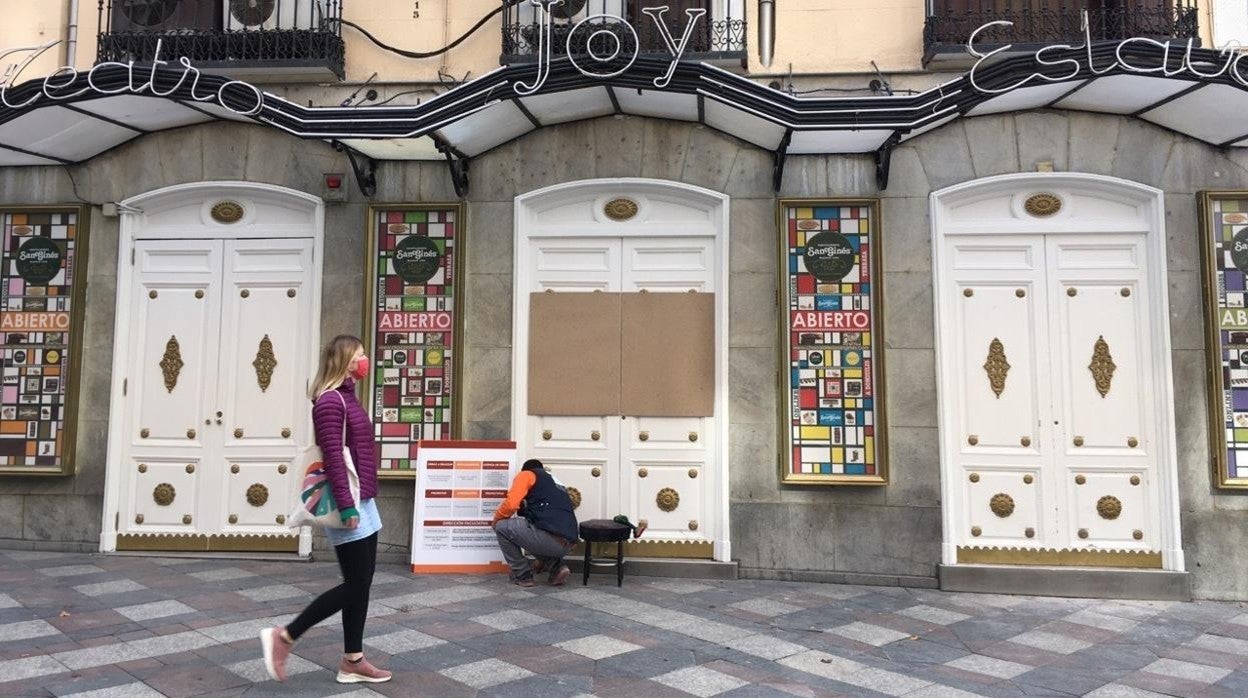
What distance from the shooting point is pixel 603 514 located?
8.25 meters

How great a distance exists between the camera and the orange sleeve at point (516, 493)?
7.30 meters

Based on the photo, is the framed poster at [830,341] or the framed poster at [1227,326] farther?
the framed poster at [830,341]

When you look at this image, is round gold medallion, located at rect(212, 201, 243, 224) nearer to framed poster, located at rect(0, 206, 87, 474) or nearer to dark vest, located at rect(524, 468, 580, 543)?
framed poster, located at rect(0, 206, 87, 474)

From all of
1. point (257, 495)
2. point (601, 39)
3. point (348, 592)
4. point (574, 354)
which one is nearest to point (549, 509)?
point (574, 354)

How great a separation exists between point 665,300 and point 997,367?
3.19 meters

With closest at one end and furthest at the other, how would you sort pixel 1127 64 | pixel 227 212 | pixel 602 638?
pixel 602 638 → pixel 1127 64 → pixel 227 212

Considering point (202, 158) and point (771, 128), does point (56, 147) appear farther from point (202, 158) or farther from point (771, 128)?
point (771, 128)

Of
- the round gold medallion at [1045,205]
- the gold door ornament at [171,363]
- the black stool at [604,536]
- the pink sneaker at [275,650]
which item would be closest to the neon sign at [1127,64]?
the round gold medallion at [1045,205]

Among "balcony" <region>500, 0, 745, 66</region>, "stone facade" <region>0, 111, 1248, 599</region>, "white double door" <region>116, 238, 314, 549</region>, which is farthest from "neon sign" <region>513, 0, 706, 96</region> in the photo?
"white double door" <region>116, 238, 314, 549</region>

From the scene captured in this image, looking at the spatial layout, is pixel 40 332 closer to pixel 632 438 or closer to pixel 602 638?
pixel 632 438

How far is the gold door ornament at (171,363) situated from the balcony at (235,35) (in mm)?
2811

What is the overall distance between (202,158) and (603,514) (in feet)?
18.0

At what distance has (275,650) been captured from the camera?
4.70 metres

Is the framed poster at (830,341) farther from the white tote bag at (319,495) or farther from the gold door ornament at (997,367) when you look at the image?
the white tote bag at (319,495)
